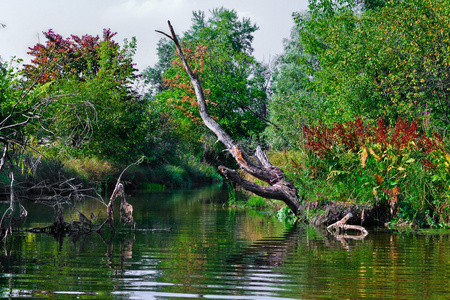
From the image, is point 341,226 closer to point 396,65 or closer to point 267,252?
point 267,252

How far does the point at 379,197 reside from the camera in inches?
521

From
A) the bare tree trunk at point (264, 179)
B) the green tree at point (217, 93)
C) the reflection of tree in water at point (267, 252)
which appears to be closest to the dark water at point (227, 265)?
the reflection of tree in water at point (267, 252)

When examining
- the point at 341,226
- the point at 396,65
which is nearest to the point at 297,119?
the point at 396,65

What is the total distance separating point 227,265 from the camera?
7773 millimetres

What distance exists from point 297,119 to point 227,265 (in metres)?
16.8

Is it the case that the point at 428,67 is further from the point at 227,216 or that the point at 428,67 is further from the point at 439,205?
the point at 227,216

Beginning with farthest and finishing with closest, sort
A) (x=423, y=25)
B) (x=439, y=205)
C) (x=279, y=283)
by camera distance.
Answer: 1. (x=423, y=25)
2. (x=439, y=205)
3. (x=279, y=283)

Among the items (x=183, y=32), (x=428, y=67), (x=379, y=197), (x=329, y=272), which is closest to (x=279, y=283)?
(x=329, y=272)

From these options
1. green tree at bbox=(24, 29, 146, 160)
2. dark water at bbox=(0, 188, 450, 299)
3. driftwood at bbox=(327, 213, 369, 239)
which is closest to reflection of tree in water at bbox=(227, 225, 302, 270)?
dark water at bbox=(0, 188, 450, 299)

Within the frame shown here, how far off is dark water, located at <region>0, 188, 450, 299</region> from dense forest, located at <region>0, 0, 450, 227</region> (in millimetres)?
1652

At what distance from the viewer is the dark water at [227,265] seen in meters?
5.97

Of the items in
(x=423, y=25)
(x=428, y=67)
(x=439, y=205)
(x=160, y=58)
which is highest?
(x=160, y=58)

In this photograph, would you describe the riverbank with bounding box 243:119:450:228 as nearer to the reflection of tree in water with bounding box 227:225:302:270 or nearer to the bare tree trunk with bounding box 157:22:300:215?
the bare tree trunk with bounding box 157:22:300:215

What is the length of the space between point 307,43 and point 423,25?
1078 cm
